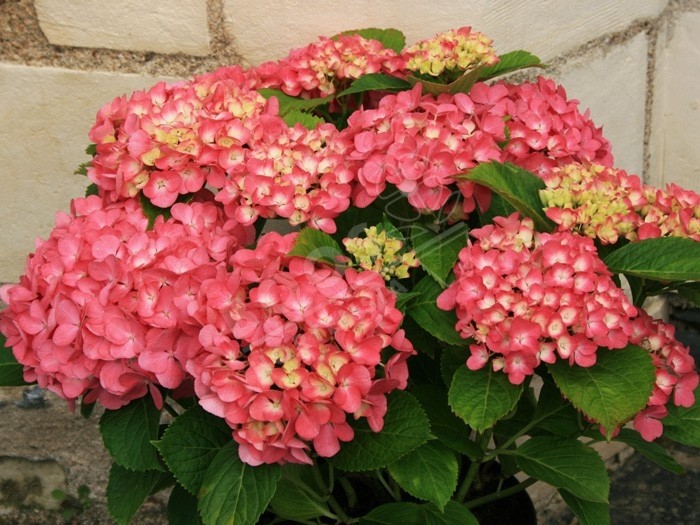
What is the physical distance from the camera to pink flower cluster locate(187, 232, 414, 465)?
93 cm

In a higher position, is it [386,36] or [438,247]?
[386,36]

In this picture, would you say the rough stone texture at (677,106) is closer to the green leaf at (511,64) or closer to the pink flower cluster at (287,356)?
the green leaf at (511,64)

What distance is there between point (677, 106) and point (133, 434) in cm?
161

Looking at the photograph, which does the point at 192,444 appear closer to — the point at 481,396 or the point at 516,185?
the point at 481,396

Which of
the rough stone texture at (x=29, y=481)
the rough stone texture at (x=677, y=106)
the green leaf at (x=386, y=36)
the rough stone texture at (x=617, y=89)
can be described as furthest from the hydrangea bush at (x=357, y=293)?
the rough stone texture at (x=677, y=106)

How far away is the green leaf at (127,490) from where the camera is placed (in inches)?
45.9

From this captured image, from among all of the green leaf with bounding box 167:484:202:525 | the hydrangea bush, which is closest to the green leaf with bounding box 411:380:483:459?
the hydrangea bush

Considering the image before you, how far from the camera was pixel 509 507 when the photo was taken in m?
1.52

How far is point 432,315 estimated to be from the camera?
1120 mm

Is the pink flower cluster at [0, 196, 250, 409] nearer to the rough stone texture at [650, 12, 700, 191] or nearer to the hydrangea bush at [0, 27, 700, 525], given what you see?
the hydrangea bush at [0, 27, 700, 525]

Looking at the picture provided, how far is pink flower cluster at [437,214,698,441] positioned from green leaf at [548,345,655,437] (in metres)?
0.02

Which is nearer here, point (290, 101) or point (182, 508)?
point (182, 508)

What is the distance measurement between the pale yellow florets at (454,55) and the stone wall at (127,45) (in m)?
0.31

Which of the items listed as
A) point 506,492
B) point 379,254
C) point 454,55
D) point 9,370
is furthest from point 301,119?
point 506,492
